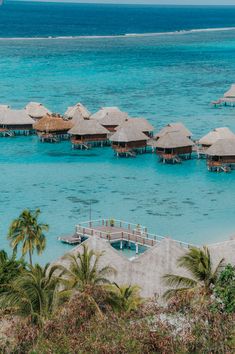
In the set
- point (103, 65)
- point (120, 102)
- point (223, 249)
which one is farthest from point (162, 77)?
point (223, 249)

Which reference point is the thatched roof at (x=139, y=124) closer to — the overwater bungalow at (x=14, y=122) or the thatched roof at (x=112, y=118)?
the thatched roof at (x=112, y=118)

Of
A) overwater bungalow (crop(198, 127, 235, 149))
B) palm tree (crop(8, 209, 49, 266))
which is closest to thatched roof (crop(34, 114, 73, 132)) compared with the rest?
overwater bungalow (crop(198, 127, 235, 149))

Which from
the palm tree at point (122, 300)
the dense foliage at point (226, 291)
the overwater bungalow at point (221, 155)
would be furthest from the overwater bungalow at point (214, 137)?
the dense foliage at point (226, 291)

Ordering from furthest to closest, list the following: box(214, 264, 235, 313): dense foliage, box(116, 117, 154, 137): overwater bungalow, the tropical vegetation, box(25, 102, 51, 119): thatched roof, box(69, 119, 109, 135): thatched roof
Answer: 1. box(25, 102, 51, 119): thatched roof
2. box(69, 119, 109, 135): thatched roof
3. box(116, 117, 154, 137): overwater bungalow
4. box(214, 264, 235, 313): dense foliage
5. the tropical vegetation

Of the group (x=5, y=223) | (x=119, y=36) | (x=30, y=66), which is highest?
(x=119, y=36)

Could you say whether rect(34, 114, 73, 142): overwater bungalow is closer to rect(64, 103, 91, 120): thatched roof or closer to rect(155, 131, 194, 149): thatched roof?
rect(64, 103, 91, 120): thatched roof

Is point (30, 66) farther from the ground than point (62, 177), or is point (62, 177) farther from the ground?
point (30, 66)

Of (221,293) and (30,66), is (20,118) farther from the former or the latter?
(30,66)
